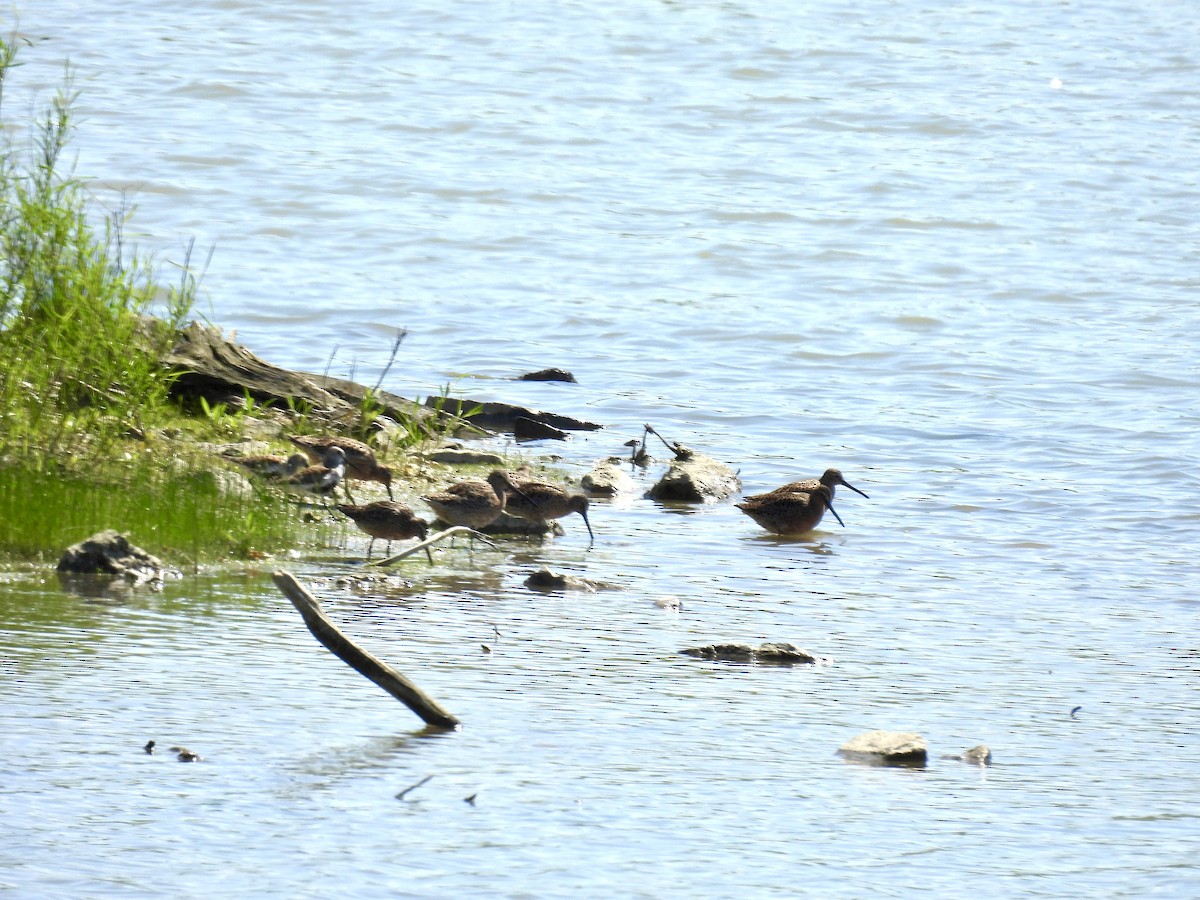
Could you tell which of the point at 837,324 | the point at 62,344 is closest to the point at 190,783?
the point at 62,344

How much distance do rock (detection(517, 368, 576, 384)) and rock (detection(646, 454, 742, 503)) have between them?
160 inches

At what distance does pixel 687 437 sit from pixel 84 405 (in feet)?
20.7

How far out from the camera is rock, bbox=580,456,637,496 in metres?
13.2

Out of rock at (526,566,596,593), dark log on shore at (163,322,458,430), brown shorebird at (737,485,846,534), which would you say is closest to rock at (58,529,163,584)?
rock at (526,566,596,593)

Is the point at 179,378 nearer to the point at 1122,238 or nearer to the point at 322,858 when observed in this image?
the point at 322,858

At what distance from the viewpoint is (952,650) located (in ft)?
29.8

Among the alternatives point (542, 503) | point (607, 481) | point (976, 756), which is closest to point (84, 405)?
point (542, 503)

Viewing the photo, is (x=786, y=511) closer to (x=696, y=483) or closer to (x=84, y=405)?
(x=696, y=483)

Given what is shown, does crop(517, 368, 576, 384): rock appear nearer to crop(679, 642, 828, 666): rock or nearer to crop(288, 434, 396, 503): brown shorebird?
crop(288, 434, 396, 503): brown shorebird

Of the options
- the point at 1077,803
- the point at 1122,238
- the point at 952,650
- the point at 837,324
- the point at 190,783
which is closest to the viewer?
the point at 190,783

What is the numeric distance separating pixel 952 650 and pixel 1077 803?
239 cm

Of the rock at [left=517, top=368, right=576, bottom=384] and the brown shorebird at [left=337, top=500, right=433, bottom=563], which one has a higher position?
the rock at [left=517, top=368, right=576, bottom=384]

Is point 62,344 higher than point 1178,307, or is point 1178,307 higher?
Result: point 1178,307

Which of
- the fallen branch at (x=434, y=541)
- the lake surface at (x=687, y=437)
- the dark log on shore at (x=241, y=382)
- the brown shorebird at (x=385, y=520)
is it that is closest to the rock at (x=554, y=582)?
the lake surface at (x=687, y=437)
